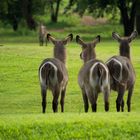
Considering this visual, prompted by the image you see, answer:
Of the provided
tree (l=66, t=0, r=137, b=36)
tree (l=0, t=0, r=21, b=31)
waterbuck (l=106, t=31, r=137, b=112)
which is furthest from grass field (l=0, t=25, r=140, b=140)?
tree (l=0, t=0, r=21, b=31)

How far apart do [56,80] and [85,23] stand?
60.5 m

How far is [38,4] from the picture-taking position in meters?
64.4

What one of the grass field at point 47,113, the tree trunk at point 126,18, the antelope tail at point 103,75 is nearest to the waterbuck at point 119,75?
the antelope tail at point 103,75

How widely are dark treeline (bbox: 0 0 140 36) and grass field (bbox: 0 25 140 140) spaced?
13.2 meters

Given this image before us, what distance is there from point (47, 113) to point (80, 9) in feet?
135

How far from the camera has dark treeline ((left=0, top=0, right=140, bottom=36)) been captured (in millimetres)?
50688

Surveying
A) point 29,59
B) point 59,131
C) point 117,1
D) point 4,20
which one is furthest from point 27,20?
point 59,131

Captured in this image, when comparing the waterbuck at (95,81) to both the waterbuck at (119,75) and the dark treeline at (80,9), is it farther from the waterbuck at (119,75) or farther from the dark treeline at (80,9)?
the dark treeline at (80,9)

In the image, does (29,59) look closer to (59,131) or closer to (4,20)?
(59,131)

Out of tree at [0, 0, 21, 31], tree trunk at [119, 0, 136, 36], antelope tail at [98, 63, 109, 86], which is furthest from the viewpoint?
tree at [0, 0, 21, 31]

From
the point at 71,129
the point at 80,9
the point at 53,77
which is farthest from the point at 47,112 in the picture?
the point at 80,9

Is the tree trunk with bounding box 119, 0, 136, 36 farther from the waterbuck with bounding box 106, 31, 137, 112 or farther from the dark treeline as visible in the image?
the waterbuck with bounding box 106, 31, 137, 112

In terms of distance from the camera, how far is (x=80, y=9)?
180 ft

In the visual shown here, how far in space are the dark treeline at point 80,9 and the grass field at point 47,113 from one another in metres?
13.2
